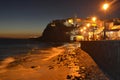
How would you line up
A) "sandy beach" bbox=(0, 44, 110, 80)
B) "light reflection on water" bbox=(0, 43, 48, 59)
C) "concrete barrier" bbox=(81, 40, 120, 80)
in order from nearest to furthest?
"concrete barrier" bbox=(81, 40, 120, 80), "sandy beach" bbox=(0, 44, 110, 80), "light reflection on water" bbox=(0, 43, 48, 59)

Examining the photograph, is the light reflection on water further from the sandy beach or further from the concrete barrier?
the concrete barrier

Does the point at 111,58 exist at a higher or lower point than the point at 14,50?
higher

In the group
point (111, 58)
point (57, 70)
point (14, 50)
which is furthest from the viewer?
point (14, 50)

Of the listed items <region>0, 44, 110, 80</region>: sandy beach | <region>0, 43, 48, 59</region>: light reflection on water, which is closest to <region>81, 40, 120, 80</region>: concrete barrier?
<region>0, 44, 110, 80</region>: sandy beach

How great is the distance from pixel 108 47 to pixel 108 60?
1371mm

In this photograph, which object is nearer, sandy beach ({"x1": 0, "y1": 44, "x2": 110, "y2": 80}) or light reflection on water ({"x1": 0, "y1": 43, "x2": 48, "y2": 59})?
sandy beach ({"x1": 0, "y1": 44, "x2": 110, "y2": 80})

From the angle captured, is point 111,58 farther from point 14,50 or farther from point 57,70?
point 14,50

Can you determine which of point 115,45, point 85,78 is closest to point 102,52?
point 115,45

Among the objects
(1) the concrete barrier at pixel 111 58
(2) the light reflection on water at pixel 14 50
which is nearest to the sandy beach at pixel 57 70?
(1) the concrete barrier at pixel 111 58

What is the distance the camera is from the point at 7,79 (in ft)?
77.4

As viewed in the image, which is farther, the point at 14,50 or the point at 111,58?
the point at 14,50

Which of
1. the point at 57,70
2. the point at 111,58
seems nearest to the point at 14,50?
the point at 57,70

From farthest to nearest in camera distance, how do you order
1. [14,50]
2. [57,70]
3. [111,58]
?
[14,50] < [57,70] < [111,58]

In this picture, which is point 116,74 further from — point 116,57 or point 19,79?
point 19,79
